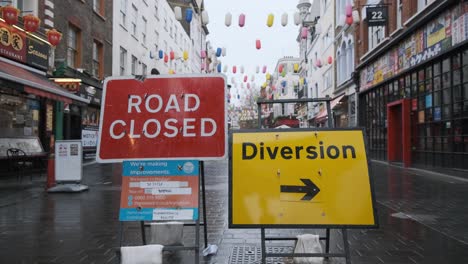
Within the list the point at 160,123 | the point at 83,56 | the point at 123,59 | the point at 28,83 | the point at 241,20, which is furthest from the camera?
the point at 123,59

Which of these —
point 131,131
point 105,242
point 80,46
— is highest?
point 80,46

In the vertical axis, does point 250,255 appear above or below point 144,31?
below

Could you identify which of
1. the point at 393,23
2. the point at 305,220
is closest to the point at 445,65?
the point at 393,23

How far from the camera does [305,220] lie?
358 cm

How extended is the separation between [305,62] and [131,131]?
44767mm

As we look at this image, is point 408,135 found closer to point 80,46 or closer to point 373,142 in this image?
point 373,142

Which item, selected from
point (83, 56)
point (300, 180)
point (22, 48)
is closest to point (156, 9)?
point (83, 56)

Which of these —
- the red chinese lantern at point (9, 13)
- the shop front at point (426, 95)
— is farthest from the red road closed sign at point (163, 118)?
the shop front at point (426, 95)

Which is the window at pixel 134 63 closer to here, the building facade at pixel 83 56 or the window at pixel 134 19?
the window at pixel 134 19

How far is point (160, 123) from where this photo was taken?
3947 mm

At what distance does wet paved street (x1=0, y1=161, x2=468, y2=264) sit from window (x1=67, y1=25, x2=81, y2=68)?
1001 cm

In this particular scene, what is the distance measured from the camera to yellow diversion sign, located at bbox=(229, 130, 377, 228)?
3592mm

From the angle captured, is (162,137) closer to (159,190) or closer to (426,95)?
(159,190)

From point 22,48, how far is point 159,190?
1206 centimetres
